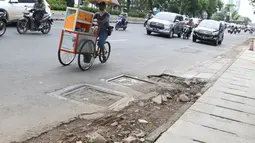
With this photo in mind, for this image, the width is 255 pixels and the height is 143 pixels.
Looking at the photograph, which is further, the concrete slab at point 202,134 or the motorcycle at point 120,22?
the motorcycle at point 120,22

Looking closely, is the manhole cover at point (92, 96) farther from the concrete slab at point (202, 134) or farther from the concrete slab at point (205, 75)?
the concrete slab at point (205, 75)

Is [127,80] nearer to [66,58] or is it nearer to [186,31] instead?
[66,58]

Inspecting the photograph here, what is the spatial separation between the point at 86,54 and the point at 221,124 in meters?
4.01

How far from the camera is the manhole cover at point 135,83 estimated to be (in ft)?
22.4

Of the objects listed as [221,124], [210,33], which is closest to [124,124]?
[221,124]

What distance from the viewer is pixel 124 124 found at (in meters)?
4.47

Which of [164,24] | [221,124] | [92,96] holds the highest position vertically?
[164,24]

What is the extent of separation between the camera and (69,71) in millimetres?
7293

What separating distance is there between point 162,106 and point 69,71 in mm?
2683

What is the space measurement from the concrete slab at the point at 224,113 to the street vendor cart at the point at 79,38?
3181mm

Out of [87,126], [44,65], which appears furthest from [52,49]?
[87,126]

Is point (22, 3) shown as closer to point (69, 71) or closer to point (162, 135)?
point (69, 71)

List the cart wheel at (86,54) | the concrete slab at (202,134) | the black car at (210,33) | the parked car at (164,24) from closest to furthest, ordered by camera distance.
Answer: the concrete slab at (202,134) → the cart wheel at (86,54) → the black car at (210,33) → the parked car at (164,24)

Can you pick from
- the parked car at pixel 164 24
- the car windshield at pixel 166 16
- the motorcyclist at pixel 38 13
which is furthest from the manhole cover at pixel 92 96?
the car windshield at pixel 166 16
